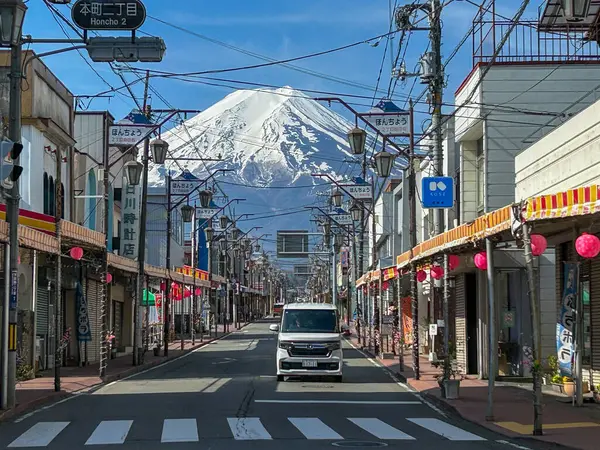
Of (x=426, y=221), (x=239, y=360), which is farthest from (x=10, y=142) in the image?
(x=426, y=221)

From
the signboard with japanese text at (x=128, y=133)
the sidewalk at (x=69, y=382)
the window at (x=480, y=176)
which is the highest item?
the signboard with japanese text at (x=128, y=133)

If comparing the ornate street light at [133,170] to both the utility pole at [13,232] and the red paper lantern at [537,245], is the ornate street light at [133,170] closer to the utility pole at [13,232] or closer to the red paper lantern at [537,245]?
the utility pole at [13,232]

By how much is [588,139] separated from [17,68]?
1216 cm

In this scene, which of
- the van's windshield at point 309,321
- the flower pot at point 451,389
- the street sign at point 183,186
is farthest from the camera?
the street sign at point 183,186

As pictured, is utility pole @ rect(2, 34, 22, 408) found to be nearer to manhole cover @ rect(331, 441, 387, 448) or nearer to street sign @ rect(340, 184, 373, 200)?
manhole cover @ rect(331, 441, 387, 448)

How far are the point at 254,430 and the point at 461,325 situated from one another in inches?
654

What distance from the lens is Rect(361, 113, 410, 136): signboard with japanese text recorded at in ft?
86.8

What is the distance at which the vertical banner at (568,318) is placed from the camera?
19.3m

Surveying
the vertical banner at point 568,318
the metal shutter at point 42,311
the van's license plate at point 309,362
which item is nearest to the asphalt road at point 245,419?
the van's license plate at point 309,362

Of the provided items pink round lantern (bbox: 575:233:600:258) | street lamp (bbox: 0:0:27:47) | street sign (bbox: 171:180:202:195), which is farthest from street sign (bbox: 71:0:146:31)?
street sign (bbox: 171:180:202:195)

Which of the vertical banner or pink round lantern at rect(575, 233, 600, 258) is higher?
pink round lantern at rect(575, 233, 600, 258)

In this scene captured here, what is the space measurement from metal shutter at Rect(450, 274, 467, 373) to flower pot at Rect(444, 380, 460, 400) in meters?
8.88

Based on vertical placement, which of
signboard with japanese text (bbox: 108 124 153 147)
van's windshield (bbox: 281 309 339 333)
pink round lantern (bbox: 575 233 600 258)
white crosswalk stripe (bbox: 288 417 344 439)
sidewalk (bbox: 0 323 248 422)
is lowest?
sidewalk (bbox: 0 323 248 422)

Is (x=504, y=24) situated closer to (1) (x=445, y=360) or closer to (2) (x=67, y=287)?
(1) (x=445, y=360)
